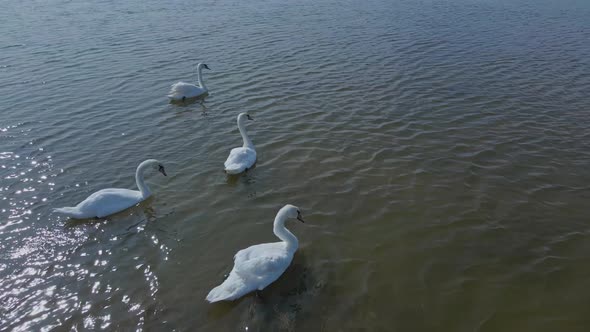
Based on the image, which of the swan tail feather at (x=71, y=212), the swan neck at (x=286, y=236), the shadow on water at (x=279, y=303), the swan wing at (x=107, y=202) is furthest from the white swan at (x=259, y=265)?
the swan tail feather at (x=71, y=212)

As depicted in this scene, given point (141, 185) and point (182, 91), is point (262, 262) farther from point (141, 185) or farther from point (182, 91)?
point (182, 91)

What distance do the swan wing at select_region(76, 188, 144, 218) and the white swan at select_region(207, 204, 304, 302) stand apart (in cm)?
321

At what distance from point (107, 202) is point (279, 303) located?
431cm

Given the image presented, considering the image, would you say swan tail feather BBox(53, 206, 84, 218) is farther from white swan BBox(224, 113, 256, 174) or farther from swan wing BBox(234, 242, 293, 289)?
swan wing BBox(234, 242, 293, 289)

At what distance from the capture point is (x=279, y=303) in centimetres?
637

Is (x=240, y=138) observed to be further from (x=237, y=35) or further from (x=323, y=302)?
(x=237, y=35)

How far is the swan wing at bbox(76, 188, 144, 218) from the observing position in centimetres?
828

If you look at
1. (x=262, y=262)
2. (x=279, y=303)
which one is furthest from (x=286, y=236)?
(x=279, y=303)

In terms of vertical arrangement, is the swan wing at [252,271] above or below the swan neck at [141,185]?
below

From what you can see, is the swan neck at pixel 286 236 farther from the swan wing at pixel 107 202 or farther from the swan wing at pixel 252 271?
the swan wing at pixel 107 202

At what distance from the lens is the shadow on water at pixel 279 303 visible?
6002mm

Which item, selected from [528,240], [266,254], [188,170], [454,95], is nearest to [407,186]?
[528,240]

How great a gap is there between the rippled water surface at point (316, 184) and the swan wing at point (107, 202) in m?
0.23

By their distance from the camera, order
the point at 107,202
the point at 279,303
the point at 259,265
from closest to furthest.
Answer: the point at 279,303, the point at 259,265, the point at 107,202
